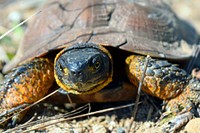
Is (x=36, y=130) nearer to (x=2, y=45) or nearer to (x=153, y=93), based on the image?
(x=153, y=93)

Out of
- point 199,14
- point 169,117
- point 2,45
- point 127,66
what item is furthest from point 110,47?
point 199,14

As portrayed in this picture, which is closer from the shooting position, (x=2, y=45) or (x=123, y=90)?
(x=123, y=90)

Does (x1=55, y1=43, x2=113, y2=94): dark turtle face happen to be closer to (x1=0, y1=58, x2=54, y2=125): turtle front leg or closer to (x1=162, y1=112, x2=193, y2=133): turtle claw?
(x1=0, y1=58, x2=54, y2=125): turtle front leg

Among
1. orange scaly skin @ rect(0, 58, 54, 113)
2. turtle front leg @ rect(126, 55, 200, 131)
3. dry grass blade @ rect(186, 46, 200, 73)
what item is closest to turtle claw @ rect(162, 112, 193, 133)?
turtle front leg @ rect(126, 55, 200, 131)

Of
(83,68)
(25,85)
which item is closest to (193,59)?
(83,68)

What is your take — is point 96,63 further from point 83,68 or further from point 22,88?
point 22,88

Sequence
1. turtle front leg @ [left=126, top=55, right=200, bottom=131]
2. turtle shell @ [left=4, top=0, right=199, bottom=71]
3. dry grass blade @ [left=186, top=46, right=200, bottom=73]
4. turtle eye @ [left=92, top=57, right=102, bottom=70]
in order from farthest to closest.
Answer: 1. dry grass blade @ [left=186, top=46, right=200, bottom=73]
2. turtle shell @ [left=4, top=0, right=199, bottom=71]
3. turtle front leg @ [left=126, top=55, right=200, bottom=131]
4. turtle eye @ [left=92, top=57, right=102, bottom=70]

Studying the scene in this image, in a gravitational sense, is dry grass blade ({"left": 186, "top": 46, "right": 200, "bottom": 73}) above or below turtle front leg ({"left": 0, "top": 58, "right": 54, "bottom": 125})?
below
